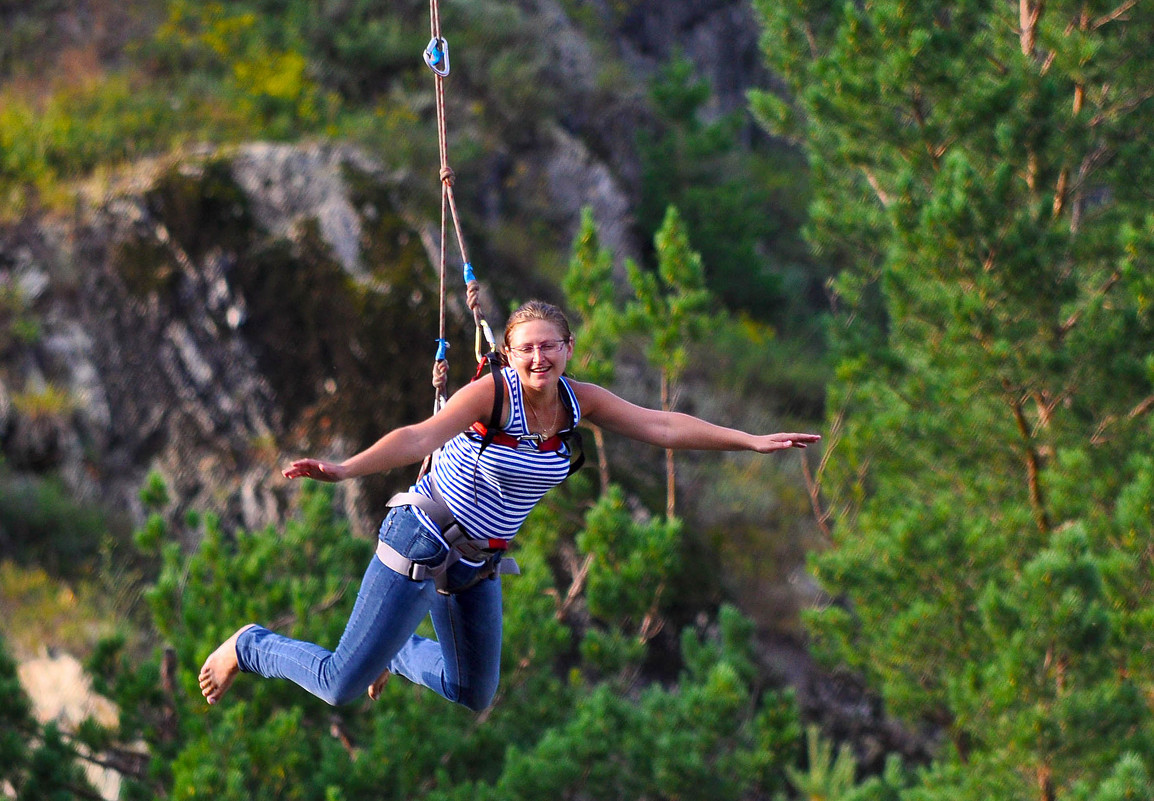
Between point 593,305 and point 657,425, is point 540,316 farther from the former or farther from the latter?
point 593,305

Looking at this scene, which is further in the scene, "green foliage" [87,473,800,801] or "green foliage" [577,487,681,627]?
"green foliage" [577,487,681,627]

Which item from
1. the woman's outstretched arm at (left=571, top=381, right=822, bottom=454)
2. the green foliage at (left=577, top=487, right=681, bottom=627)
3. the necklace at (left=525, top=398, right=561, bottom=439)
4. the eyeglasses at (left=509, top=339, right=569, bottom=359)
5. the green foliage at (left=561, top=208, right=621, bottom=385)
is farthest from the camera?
the green foliage at (left=561, top=208, right=621, bottom=385)

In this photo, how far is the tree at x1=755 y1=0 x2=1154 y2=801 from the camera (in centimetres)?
871

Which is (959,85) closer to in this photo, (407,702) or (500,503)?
(407,702)

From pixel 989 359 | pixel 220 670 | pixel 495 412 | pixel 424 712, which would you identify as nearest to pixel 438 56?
pixel 495 412

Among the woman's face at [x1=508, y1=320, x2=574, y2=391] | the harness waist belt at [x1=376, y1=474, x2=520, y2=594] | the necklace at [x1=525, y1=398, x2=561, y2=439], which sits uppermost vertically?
the woman's face at [x1=508, y1=320, x2=574, y2=391]

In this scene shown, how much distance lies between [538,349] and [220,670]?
2.03 metres

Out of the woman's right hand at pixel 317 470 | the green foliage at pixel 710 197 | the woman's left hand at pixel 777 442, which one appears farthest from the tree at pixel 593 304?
the green foliage at pixel 710 197

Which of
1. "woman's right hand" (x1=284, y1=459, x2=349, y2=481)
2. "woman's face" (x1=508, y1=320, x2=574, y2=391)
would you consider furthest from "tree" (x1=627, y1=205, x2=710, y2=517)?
"woman's right hand" (x1=284, y1=459, x2=349, y2=481)

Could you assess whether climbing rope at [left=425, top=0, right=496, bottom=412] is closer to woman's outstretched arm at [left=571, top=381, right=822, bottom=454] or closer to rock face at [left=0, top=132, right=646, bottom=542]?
woman's outstretched arm at [left=571, top=381, right=822, bottom=454]

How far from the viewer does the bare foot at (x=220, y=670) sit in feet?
15.7

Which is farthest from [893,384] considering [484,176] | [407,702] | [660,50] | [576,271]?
[660,50]

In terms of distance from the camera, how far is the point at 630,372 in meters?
13.4

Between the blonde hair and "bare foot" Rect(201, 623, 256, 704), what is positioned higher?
the blonde hair
